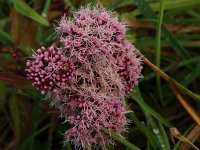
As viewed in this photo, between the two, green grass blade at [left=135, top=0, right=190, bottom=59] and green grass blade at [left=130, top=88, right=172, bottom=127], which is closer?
green grass blade at [left=130, top=88, right=172, bottom=127]

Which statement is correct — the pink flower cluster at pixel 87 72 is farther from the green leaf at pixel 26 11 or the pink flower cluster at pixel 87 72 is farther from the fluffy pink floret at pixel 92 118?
the green leaf at pixel 26 11

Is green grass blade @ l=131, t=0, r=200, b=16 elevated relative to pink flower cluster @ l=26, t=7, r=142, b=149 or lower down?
elevated

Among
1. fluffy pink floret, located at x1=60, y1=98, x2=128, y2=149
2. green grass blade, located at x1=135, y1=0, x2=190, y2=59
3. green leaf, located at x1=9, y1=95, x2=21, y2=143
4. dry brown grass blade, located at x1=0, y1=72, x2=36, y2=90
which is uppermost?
green grass blade, located at x1=135, y1=0, x2=190, y2=59

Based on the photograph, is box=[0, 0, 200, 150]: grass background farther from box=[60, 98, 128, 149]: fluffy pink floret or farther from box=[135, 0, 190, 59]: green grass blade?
box=[60, 98, 128, 149]: fluffy pink floret

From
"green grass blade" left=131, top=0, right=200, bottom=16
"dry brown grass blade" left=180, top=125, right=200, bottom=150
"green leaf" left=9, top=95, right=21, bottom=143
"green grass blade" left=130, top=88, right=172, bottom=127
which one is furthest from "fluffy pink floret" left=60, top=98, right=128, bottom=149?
"green grass blade" left=131, top=0, right=200, bottom=16

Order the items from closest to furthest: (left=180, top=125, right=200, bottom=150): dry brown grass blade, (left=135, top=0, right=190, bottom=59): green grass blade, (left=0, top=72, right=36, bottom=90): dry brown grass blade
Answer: (left=0, top=72, right=36, bottom=90): dry brown grass blade, (left=180, top=125, right=200, bottom=150): dry brown grass blade, (left=135, top=0, right=190, bottom=59): green grass blade

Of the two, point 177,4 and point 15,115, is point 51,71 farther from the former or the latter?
point 177,4
